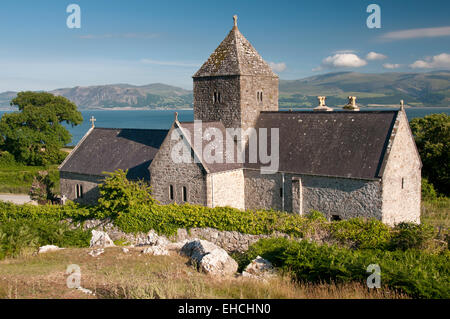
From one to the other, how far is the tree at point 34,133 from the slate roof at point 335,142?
48.3 meters

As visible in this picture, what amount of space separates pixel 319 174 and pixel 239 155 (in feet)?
21.3

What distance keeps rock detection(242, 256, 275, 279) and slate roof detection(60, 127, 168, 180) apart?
54.3 ft

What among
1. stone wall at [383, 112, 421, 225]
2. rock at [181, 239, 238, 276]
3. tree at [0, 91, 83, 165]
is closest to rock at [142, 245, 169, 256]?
rock at [181, 239, 238, 276]

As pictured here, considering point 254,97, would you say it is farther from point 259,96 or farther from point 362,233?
point 362,233

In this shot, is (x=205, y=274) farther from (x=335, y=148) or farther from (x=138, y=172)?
(x=138, y=172)

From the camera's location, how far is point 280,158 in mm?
29344

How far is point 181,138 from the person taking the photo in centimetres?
2777

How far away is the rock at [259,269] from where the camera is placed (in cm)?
1570

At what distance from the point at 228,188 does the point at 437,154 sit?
81.0 feet

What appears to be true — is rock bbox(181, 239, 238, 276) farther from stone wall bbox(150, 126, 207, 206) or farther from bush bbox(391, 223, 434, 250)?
stone wall bbox(150, 126, 207, 206)

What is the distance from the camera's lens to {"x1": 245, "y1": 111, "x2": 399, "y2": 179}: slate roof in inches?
1016

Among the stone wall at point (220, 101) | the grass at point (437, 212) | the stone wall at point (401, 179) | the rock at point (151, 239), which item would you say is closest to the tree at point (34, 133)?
the stone wall at point (220, 101)

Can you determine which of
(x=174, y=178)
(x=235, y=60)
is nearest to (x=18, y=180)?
(x=174, y=178)
